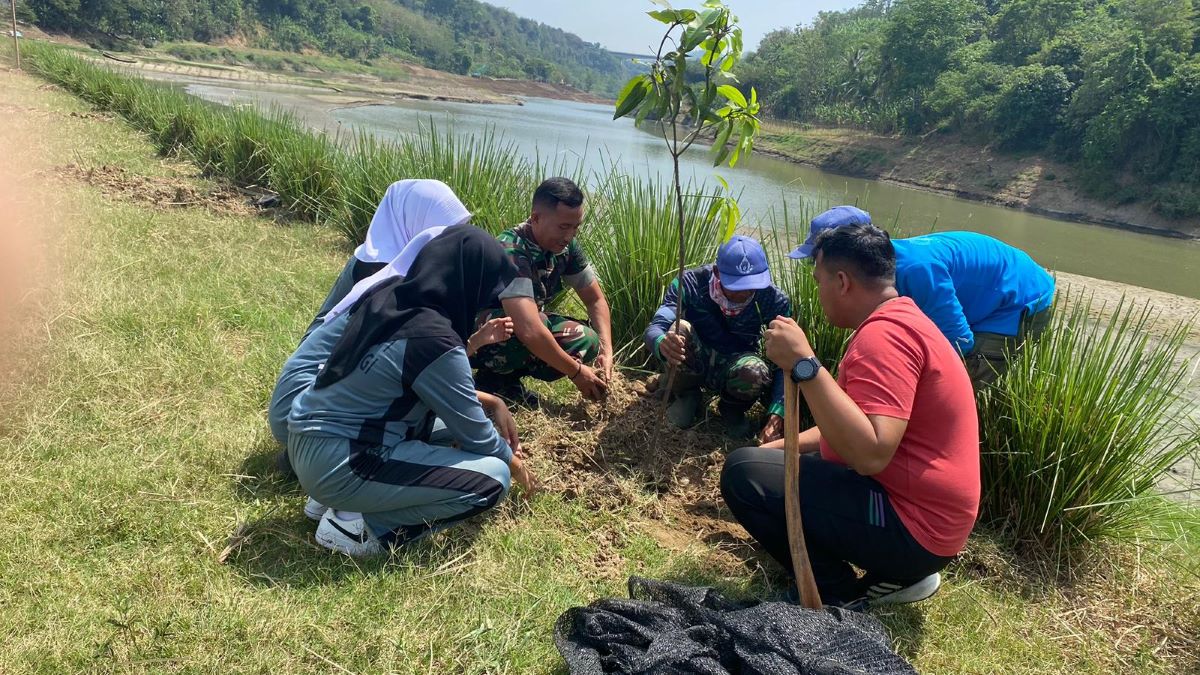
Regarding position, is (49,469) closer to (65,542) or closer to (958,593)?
(65,542)

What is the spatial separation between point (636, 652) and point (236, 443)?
1.81 metres

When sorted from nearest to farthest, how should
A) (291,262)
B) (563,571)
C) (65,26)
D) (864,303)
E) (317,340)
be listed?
(864,303), (563,571), (317,340), (291,262), (65,26)

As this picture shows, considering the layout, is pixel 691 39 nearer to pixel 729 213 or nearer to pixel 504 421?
pixel 729 213

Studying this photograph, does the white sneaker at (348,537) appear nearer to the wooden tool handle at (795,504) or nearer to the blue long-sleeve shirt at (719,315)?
the wooden tool handle at (795,504)

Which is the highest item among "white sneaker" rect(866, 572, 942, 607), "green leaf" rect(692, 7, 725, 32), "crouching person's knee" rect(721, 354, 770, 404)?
"green leaf" rect(692, 7, 725, 32)

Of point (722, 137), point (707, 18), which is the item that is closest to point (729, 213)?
point (722, 137)

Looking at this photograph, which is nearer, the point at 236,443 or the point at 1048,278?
the point at 236,443

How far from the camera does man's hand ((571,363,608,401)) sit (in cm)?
302

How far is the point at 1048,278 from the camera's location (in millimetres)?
3324

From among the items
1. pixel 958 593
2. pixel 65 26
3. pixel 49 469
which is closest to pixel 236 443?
pixel 49 469

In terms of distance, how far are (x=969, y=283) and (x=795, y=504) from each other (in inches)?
63.9

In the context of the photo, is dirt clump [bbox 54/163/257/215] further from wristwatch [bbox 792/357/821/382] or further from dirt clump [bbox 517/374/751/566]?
wristwatch [bbox 792/357/821/382]

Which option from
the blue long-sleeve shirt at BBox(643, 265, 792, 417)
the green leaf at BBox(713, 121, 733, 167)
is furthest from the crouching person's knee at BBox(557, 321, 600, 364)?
the green leaf at BBox(713, 121, 733, 167)

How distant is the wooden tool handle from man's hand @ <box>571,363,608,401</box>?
3.61 ft
